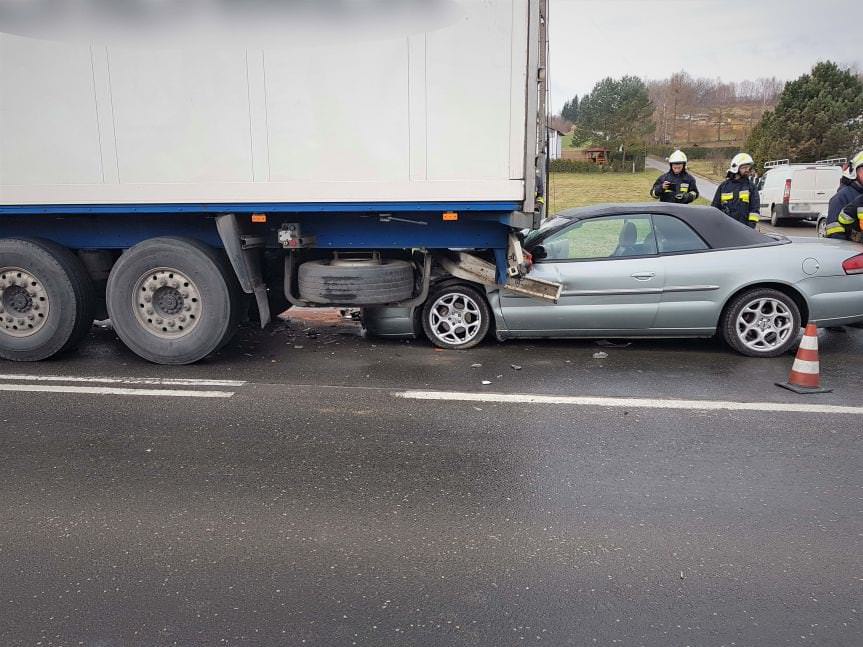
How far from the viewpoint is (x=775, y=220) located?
70.0ft

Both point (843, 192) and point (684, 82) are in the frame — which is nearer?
point (843, 192)

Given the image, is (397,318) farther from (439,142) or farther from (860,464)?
(860,464)

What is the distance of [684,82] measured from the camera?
56875 mm

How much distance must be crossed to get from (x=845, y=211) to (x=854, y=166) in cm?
73

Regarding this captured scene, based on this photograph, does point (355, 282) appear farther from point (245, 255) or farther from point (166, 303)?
point (166, 303)

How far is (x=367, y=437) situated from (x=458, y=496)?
102cm

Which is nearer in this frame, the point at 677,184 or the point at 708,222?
the point at 708,222

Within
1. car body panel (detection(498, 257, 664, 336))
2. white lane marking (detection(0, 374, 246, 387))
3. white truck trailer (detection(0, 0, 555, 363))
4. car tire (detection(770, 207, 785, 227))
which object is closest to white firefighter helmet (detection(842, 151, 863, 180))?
car body panel (detection(498, 257, 664, 336))

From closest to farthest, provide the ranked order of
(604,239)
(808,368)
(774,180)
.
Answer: (808,368) → (604,239) → (774,180)

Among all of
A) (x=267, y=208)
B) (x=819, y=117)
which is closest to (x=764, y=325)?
(x=267, y=208)

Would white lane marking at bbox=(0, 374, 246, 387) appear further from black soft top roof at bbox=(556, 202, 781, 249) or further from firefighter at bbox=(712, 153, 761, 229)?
firefighter at bbox=(712, 153, 761, 229)

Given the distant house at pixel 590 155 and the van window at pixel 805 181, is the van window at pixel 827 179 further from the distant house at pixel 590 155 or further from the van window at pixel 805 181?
the distant house at pixel 590 155

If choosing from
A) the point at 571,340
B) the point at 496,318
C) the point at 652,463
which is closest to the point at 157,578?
the point at 652,463

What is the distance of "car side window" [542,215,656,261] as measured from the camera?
6.59 metres
